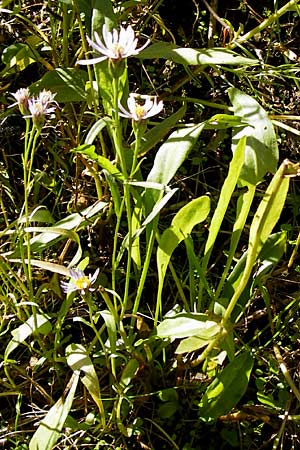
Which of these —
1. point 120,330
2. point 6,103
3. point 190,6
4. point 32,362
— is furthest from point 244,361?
point 190,6

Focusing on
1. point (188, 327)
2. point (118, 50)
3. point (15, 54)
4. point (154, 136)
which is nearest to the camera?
point (118, 50)

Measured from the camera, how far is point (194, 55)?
1070 mm

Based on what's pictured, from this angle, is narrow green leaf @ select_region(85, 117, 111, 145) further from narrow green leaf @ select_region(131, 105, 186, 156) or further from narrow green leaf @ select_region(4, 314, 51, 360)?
narrow green leaf @ select_region(4, 314, 51, 360)

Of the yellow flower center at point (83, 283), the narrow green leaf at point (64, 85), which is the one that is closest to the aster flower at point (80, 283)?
the yellow flower center at point (83, 283)

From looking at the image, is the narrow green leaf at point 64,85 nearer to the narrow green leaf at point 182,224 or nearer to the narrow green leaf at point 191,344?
the narrow green leaf at point 182,224

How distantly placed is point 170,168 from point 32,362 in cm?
33

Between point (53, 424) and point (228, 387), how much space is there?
0.72ft

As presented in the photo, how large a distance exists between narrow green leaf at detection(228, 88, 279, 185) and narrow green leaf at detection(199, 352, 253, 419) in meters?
0.23

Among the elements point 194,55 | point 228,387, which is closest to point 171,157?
point 194,55

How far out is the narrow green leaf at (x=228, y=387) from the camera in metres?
0.95

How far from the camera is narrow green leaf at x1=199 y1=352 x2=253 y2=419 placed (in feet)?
3.12

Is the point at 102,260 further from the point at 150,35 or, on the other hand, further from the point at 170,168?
the point at 150,35

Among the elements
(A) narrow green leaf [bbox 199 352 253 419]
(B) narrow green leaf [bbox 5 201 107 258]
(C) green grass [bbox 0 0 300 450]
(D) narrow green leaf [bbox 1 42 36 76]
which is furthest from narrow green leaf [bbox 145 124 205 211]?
(D) narrow green leaf [bbox 1 42 36 76]

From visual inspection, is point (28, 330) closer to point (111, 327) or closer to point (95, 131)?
point (111, 327)
